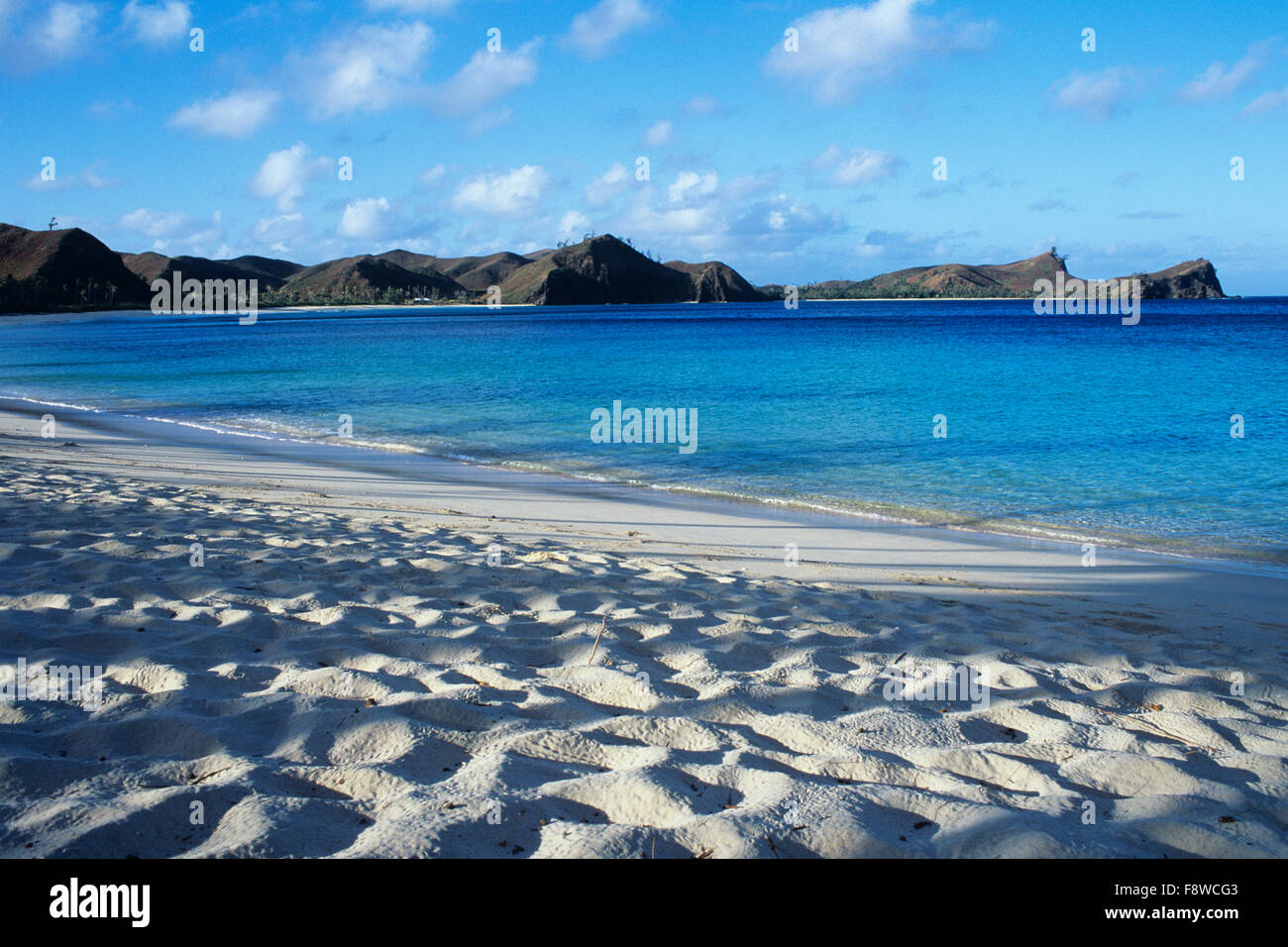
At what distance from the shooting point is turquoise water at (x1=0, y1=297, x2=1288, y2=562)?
11.0 metres

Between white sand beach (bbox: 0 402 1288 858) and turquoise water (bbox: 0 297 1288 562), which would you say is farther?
turquoise water (bbox: 0 297 1288 562)

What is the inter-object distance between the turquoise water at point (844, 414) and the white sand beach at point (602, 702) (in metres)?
3.94

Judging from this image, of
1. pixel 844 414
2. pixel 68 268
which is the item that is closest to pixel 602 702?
pixel 844 414

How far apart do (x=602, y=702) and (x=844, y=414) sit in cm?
1789

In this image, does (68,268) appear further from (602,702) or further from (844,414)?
(602,702)

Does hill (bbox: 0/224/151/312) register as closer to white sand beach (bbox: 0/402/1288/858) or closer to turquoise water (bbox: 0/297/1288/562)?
turquoise water (bbox: 0/297/1288/562)

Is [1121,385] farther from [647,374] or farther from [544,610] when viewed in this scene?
[544,610]

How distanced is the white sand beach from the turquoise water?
3937mm

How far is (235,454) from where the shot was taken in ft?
44.9

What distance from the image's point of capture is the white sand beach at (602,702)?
8.09 feet

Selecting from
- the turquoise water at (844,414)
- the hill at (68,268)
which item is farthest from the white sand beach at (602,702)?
the hill at (68,268)

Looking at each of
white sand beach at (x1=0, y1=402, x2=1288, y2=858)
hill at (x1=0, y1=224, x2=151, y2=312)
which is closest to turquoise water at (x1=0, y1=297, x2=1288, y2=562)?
white sand beach at (x1=0, y1=402, x2=1288, y2=858)
